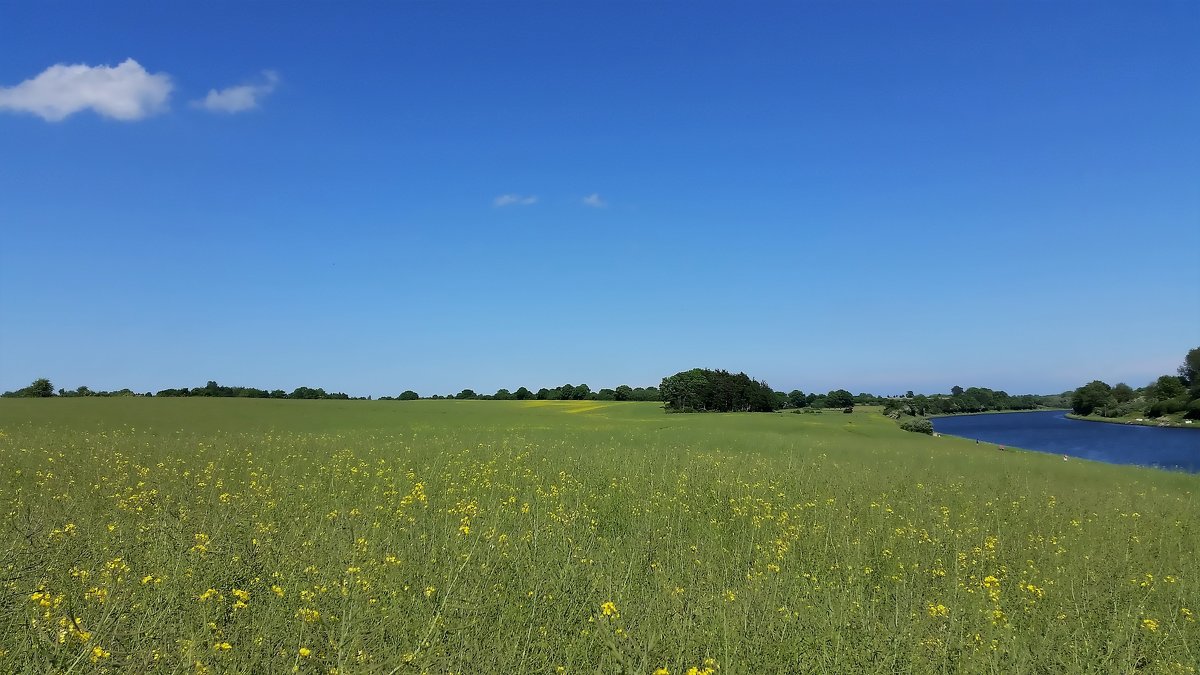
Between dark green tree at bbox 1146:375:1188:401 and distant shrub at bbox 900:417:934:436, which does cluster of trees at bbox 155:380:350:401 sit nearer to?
distant shrub at bbox 900:417:934:436

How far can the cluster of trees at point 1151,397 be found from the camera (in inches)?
4396

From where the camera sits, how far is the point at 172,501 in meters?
10.6

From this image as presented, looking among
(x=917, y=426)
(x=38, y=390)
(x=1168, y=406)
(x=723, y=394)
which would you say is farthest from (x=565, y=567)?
(x=1168, y=406)

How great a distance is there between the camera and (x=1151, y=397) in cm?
13200

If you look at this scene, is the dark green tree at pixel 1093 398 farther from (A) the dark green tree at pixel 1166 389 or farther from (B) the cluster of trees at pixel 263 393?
(B) the cluster of trees at pixel 263 393

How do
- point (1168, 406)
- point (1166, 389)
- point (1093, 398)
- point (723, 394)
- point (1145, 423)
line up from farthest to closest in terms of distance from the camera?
point (1093, 398) → point (1166, 389) → point (1145, 423) → point (1168, 406) → point (723, 394)

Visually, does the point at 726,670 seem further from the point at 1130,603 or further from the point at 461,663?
the point at 1130,603

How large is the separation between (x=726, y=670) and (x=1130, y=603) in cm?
658

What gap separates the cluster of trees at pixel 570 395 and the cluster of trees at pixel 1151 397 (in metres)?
93.2

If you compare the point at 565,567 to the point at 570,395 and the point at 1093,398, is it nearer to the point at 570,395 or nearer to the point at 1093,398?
the point at 570,395

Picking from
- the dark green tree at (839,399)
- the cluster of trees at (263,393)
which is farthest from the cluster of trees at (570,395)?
the dark green tree at (839,399)

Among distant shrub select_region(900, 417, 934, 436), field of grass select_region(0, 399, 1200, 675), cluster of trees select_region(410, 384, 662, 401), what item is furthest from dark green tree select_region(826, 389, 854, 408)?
field of grass select_region(0, 399, 1200, 675)

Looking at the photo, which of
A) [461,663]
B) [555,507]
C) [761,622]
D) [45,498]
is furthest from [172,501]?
[761,622]

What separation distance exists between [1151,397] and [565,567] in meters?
173
